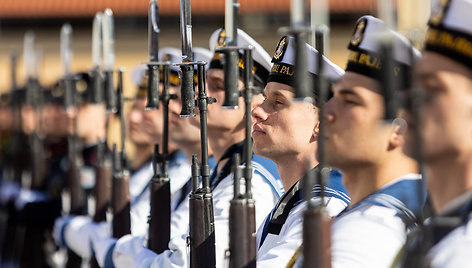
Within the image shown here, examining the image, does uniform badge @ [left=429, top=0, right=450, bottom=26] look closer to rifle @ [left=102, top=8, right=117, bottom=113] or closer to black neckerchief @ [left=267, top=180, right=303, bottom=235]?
black neckerchief @ [left=267, top=180, right=303, bottom=235]

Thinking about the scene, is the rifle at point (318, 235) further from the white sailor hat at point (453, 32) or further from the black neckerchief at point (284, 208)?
the black neckerchief at point (284, 208)

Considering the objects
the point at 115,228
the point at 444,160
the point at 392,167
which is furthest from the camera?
the point at 115,228

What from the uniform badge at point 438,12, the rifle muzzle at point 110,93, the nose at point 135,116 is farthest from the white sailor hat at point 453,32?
the nose at point 135,116

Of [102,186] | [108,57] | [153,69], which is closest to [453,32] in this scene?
[153,69]

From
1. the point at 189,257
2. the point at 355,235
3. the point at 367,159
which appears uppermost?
the point at 367,159

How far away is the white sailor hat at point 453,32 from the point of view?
182 cm

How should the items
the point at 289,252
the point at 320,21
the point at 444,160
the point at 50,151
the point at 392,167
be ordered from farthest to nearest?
the point at 50,151 → the point at 289,252 → the point at 392,167 → the point at 320,21 → the point at 444,160

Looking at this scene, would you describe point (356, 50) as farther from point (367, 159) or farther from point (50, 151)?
point (50, 151)

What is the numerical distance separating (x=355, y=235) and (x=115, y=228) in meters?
2.36

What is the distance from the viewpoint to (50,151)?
8391 mm

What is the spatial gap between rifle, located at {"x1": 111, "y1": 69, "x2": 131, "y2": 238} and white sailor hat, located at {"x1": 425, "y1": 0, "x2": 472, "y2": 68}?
265 cm

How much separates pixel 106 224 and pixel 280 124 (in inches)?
88.6

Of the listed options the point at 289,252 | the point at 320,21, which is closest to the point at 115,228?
the point at 289,252

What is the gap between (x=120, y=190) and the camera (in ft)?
14.9
